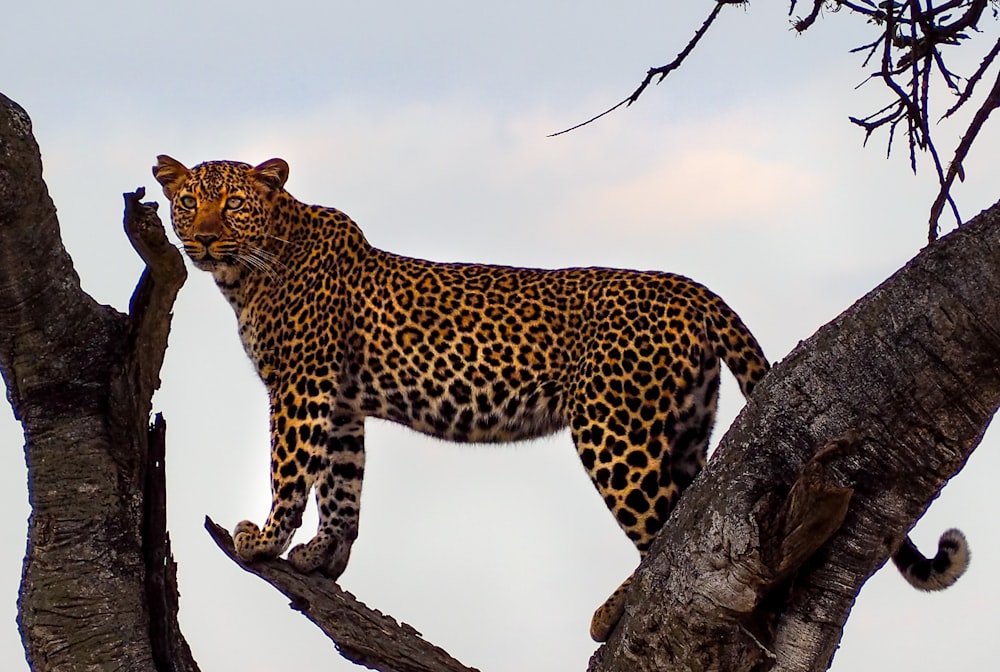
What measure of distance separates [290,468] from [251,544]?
56 cm

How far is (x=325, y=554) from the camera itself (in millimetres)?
8891

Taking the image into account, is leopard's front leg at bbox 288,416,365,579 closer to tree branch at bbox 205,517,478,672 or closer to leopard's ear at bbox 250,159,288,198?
tree branch at bbox 205,517,478,672

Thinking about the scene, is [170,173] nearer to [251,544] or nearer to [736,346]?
[251,544]

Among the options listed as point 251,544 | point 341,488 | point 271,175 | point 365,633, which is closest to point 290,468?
point 251,544

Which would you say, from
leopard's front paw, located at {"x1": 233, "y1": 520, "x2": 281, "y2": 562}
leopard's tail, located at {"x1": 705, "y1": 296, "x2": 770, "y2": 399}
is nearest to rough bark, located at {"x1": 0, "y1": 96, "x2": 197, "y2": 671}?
leopard's front paw, located at {"x1": 233, "y1": 520, "x2": 281, "y2": 562}

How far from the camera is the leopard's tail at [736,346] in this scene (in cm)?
784

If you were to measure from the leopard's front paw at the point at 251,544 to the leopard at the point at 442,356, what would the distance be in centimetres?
1

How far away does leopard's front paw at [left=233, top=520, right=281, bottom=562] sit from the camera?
27.0ft

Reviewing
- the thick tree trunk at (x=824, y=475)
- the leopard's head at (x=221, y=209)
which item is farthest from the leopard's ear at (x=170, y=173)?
the thick tree trunk at (x=824, y=475)

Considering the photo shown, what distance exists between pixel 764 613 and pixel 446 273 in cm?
406

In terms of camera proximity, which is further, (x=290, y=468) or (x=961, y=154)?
(x=290, y=468)

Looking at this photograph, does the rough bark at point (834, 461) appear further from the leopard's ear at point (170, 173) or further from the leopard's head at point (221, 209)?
the leopard's ear at point (170, 173)

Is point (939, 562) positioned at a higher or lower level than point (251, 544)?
lower

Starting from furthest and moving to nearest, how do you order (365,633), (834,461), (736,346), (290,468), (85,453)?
(290,468) → (736,346) → (365,633) → (85,453) → (834,461)
